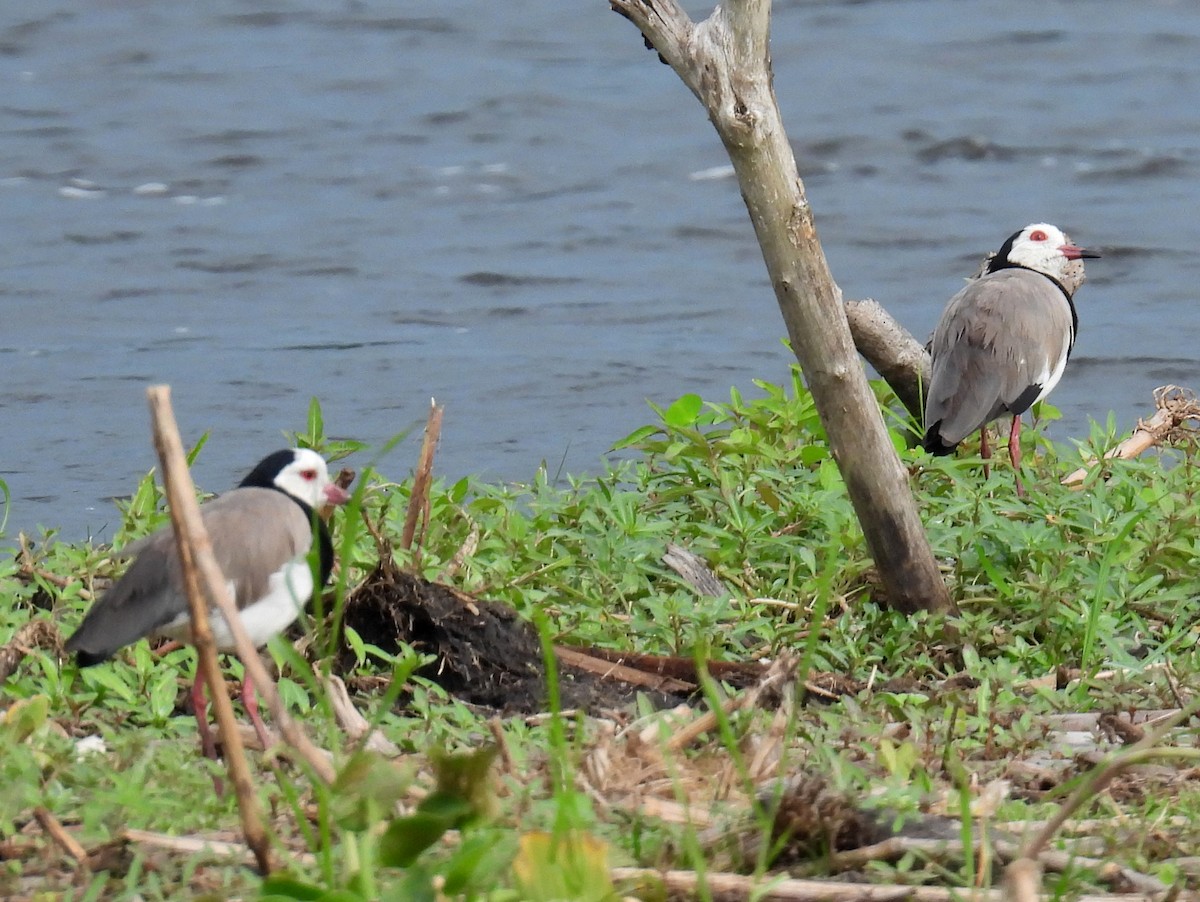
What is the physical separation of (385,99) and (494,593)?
1212cm

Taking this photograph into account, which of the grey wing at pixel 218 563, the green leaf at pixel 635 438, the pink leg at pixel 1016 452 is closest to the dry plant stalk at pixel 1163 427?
the pink leg at pixel 1016 452

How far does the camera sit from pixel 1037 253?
9164 mm

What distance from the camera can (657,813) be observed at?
3771 millimetres

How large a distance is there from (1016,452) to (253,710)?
3631mm

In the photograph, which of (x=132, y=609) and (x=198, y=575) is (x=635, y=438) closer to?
(x=132, y=609)

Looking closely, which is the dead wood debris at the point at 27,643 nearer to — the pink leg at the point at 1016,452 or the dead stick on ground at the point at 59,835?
the dead stick on ground at the point at 59,835

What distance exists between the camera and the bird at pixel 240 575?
457 centimetres

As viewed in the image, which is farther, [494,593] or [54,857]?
[494,593]

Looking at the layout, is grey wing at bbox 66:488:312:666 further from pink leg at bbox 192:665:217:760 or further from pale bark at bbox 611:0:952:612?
pale bark at bbox 611:0:952:612

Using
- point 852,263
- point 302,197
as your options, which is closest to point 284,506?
point 852,263

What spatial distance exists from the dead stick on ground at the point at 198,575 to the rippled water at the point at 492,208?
470 cm

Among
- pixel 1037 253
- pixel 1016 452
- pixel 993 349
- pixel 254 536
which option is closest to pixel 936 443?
pixel 1016 452

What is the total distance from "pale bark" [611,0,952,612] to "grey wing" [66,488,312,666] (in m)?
1.51

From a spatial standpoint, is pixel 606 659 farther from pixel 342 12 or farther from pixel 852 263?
pixel 342 12
